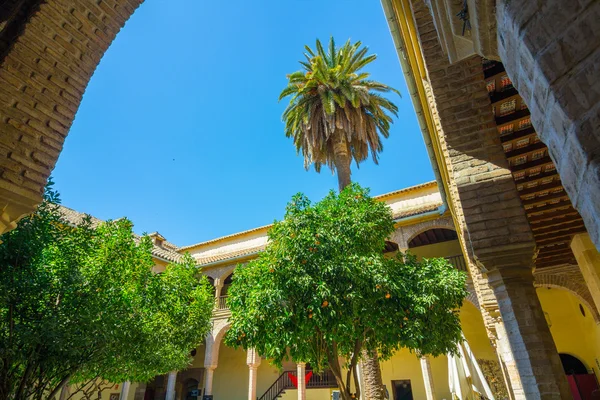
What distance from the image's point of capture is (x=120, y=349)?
7406 mm

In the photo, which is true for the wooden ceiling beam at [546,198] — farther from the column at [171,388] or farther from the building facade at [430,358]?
the column at [171,388]

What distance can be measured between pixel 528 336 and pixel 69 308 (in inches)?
278

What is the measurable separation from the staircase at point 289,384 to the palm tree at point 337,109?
950cm

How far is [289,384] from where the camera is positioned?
16.9 meters

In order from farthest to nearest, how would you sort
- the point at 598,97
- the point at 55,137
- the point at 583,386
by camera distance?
the point at 583,386 → the point at 55,137 → the point at 598,97

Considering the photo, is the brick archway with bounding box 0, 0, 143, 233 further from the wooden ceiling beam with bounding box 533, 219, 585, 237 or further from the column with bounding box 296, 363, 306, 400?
the column with bounding box 296, 363, 306, 400

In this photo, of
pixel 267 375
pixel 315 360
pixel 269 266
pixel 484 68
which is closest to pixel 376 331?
pixel 315 360

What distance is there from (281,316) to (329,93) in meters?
9.34

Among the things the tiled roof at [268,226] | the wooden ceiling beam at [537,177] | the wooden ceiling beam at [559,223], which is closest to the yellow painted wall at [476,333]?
the tiled roof at [268,226]

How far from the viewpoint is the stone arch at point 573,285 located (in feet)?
31.1

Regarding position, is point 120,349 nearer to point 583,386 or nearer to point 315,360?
point 315,360

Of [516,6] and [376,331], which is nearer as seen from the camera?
[516,6]

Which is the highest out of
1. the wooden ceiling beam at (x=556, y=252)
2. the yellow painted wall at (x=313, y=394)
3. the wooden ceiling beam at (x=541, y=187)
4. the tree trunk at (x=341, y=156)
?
the tree trunk at (x=341, y=156)

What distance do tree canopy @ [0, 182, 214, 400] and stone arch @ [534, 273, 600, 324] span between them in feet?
34.2
